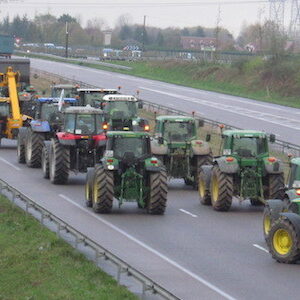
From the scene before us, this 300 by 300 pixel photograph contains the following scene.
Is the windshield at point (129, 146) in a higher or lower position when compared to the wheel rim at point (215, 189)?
higher

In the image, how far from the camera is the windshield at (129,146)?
30.0 meters

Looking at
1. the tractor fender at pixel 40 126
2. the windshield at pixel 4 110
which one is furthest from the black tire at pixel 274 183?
the windshield at pixel 4 110

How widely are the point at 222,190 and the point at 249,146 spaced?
2031 millimetres

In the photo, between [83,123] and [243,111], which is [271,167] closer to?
[83,123]

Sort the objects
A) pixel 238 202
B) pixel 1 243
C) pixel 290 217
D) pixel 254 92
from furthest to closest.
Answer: pixel 254 92 → pixel 238 202 → pixel 1 243 → pixel 290 217

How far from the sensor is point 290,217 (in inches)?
880

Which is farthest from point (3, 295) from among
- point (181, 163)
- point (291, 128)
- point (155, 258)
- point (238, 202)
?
point (291, 128)

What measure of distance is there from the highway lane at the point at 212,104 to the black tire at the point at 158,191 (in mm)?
25164

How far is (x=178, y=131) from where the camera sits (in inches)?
1425

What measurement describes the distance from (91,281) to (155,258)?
9.96ft

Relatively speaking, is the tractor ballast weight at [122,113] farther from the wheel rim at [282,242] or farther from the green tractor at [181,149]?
the wheel rim at [282,242]

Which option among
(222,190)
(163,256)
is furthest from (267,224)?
(222,190)

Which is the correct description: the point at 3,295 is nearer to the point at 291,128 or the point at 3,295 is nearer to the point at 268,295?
the point at 268,295

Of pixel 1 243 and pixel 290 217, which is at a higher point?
pixel 290 217
